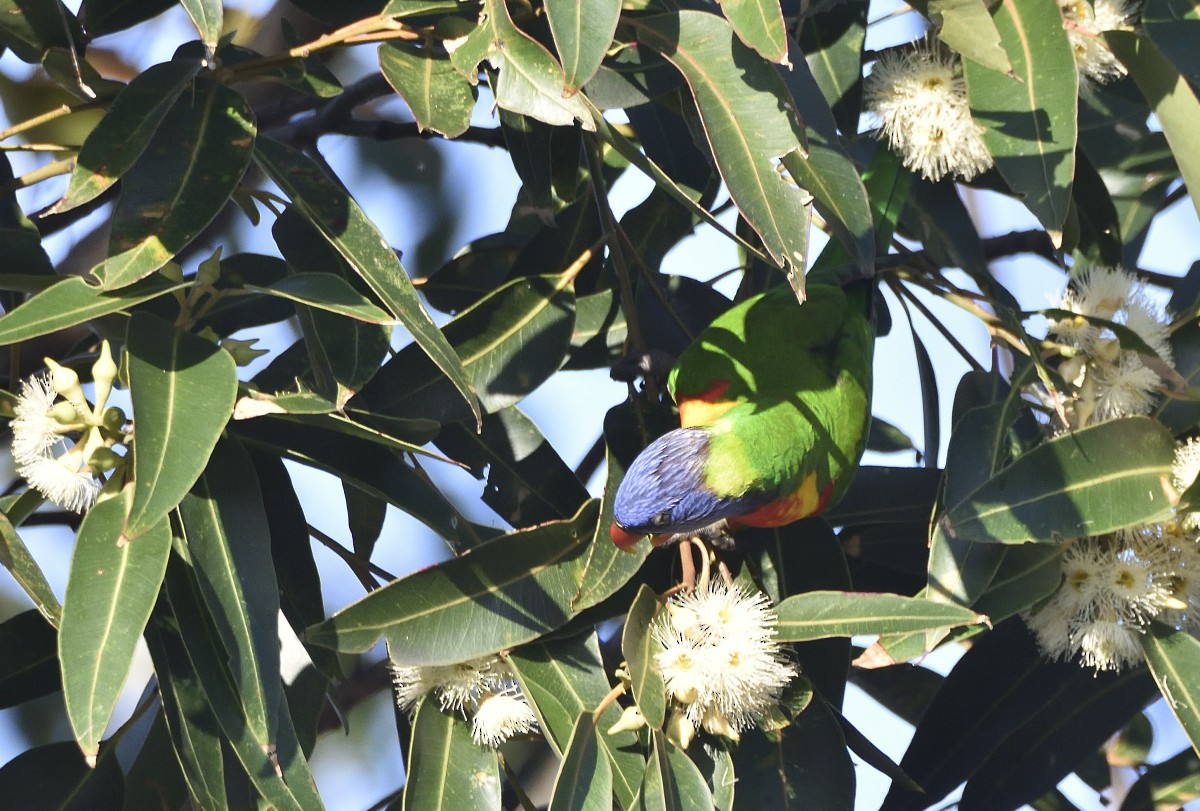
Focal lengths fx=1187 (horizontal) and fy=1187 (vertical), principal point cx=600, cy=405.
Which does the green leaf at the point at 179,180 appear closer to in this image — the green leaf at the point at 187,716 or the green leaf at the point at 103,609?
the green leaf at the point at 103,609

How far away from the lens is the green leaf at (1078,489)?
136 cm

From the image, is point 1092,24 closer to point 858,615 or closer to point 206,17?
point 858,615

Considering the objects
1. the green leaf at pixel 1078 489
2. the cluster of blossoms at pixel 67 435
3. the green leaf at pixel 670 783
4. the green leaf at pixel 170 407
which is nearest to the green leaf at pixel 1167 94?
the green leaf at pixel 1078 489

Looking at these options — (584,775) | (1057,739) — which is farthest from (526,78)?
(1057,739)

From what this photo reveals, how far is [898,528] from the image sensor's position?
6.15 feet

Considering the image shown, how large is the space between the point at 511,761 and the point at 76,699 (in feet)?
4.41

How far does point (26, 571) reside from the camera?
1.27 metres

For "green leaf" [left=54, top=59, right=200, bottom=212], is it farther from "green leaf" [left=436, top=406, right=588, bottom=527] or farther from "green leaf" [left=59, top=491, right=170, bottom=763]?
"green leaf" [left=436, top=406, right=588, bottom=527]

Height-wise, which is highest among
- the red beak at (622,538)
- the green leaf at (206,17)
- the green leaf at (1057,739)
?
the green leaf at (206,17)

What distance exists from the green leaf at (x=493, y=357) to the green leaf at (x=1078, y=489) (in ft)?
1.92

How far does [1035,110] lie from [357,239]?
2.74 feet

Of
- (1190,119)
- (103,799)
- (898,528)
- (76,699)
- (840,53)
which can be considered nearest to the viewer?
(76,699)

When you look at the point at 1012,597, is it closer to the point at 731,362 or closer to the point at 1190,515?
the point at 1190,515

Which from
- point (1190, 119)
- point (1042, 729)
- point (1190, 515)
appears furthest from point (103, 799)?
point (1190, 119)
